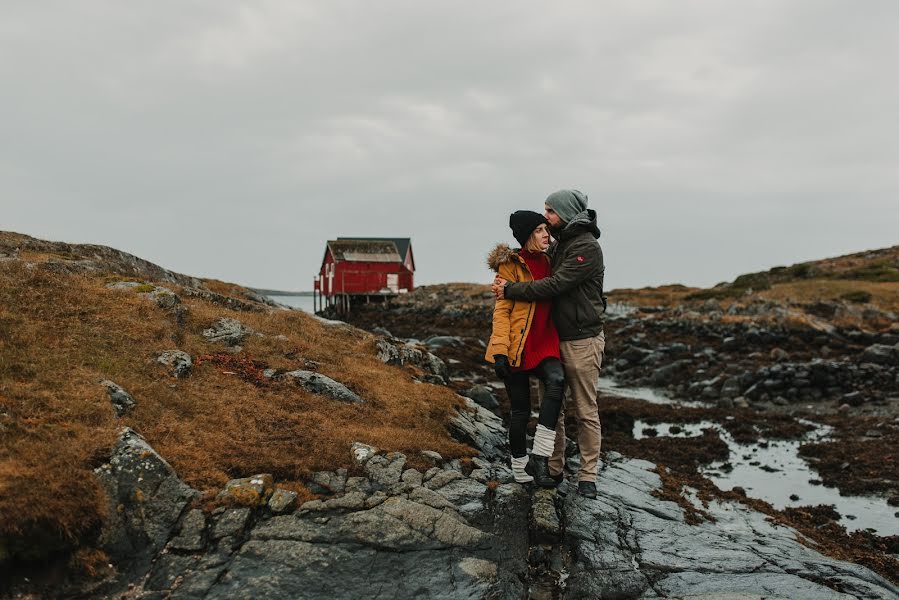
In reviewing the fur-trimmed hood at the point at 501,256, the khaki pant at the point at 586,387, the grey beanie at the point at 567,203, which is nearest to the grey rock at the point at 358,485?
the khaki pant at the point at 586,387

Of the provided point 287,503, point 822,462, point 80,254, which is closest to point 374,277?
point 80,254

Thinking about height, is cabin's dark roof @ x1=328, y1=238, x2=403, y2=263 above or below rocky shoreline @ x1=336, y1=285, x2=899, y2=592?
above

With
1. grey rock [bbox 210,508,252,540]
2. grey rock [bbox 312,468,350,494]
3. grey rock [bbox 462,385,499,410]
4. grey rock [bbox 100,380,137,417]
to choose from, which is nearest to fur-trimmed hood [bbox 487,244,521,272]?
grey rock [bbox 312,468,350,494]

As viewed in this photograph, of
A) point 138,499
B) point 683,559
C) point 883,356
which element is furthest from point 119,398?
point 883,356

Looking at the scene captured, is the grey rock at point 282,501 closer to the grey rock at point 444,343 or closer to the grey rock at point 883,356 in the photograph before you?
the grey rock at point 444,343

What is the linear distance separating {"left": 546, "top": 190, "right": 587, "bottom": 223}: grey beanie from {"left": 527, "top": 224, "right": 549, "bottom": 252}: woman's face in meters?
0.33

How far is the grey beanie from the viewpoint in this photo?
898 cm

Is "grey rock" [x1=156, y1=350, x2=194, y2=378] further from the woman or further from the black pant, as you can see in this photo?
the black pant

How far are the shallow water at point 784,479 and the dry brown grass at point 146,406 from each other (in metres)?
7.48

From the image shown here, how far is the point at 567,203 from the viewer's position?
899 cm

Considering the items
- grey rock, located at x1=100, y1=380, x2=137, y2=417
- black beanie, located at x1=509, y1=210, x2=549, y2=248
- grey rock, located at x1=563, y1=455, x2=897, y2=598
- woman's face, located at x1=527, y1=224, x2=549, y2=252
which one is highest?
black beanie, located at x1=509, y1=210, x2=549, y2=248

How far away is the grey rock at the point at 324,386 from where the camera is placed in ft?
37.9

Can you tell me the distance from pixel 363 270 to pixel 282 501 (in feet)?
240

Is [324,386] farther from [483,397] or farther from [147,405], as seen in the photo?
[483,397]
